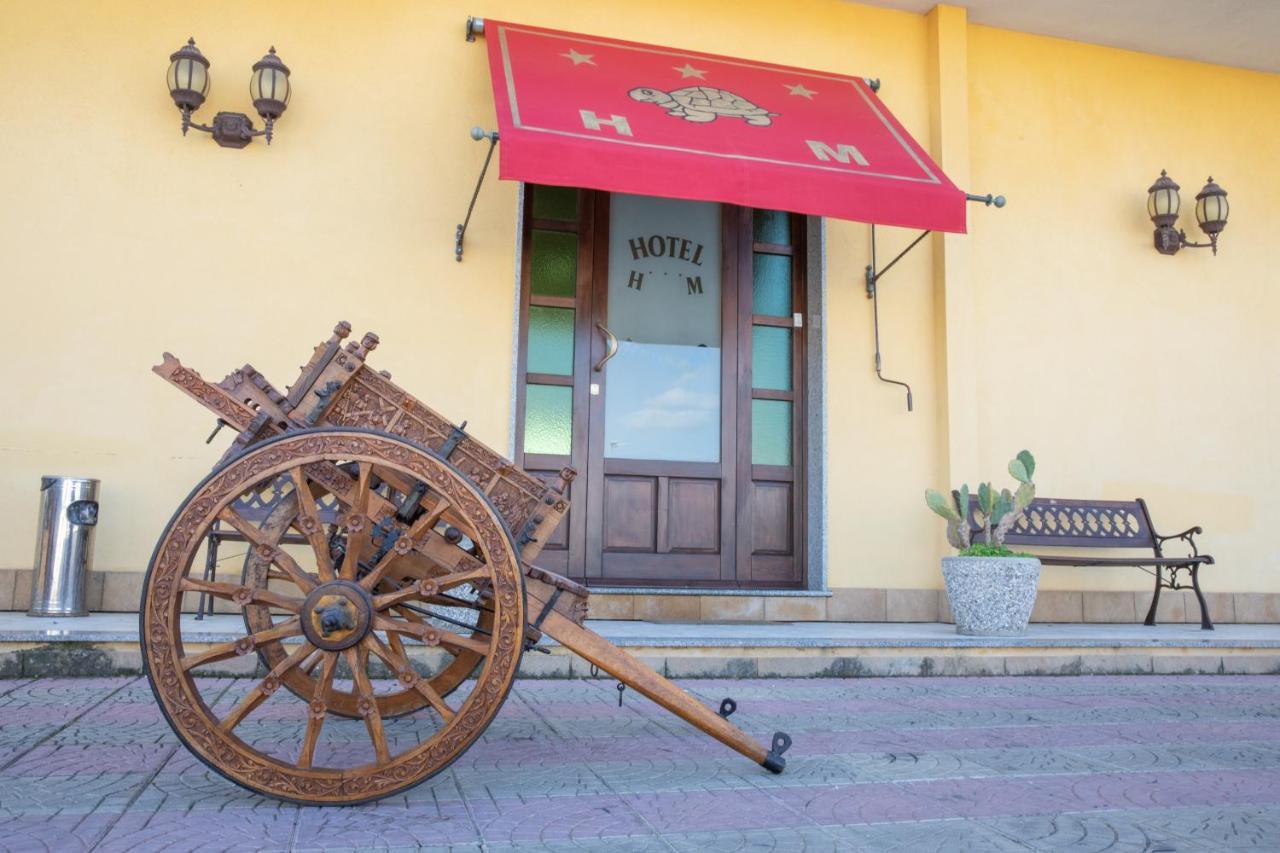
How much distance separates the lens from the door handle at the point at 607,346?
20.0 ft

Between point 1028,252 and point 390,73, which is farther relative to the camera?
point 1028,252

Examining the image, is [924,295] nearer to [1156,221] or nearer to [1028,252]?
[1028,252]

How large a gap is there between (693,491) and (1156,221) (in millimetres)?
3832

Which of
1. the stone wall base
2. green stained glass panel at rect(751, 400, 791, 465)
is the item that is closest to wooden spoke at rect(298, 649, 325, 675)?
the stone wall base

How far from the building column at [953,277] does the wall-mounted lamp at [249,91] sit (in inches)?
162

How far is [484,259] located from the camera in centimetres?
578

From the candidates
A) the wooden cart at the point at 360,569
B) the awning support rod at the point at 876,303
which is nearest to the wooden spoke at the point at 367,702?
the wooden cart at the point at 360,569

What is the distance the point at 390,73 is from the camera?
584 cm

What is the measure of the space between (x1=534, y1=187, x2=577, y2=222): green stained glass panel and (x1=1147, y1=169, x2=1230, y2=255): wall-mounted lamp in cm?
405

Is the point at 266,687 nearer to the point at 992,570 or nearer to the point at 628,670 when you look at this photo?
the point at 628,670

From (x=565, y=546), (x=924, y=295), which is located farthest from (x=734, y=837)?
(x=924, y=295)

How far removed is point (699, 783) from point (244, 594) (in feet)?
4.10

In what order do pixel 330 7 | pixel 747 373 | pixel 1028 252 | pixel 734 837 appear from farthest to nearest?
pixel 1028 252, pixel 747 373, pixel 330 7, pixel 734 837

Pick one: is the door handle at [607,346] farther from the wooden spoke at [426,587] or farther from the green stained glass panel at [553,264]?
the wooden spoke at [426,587]
